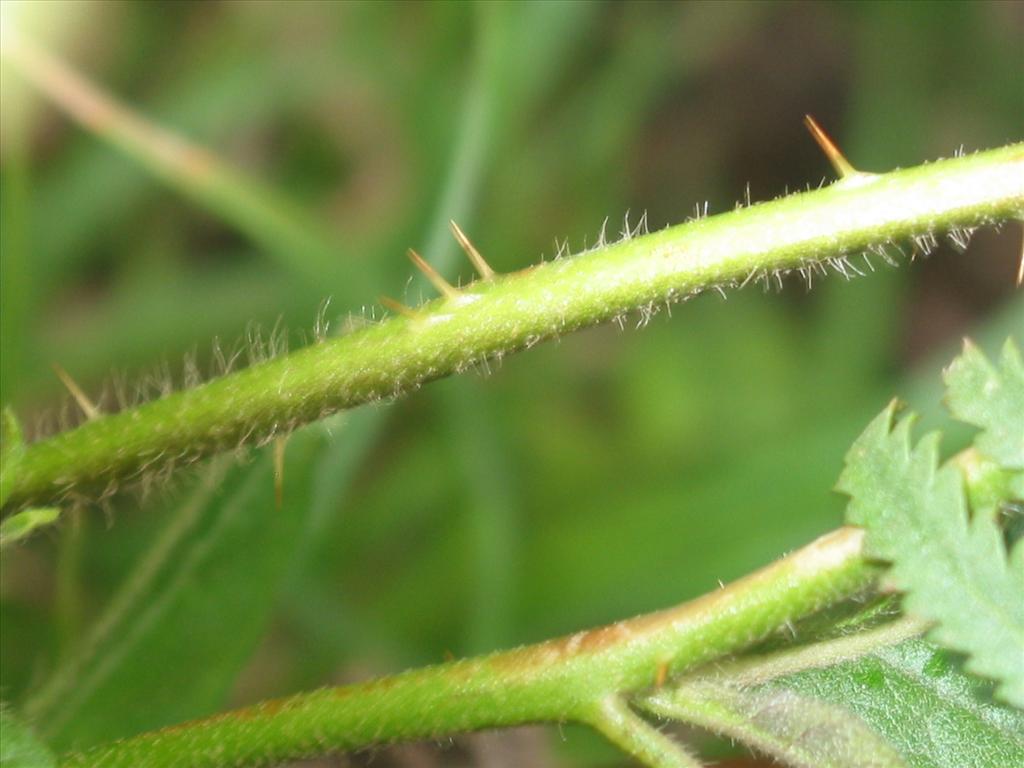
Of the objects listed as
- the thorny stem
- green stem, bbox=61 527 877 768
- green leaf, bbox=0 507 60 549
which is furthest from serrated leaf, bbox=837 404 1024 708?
green leaf, bbox=0 507 60 549

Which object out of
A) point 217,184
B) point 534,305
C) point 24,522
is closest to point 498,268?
point 217,184

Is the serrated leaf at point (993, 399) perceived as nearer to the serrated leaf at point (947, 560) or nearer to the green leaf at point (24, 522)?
the serrated leaf at point (947, 560)

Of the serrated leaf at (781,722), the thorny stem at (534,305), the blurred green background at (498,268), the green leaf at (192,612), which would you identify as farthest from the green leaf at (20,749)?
the blurred green background at (498,268)

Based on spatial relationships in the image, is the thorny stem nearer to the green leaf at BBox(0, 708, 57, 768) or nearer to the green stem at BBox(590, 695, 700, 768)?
the green leaf at BBox(0, 708, 57, 768)

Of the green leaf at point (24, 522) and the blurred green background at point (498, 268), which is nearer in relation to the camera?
the green leaf at point (24, 522)

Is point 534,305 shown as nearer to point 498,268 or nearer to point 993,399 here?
point 993,399

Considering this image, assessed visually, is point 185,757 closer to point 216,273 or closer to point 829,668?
point 829,668
